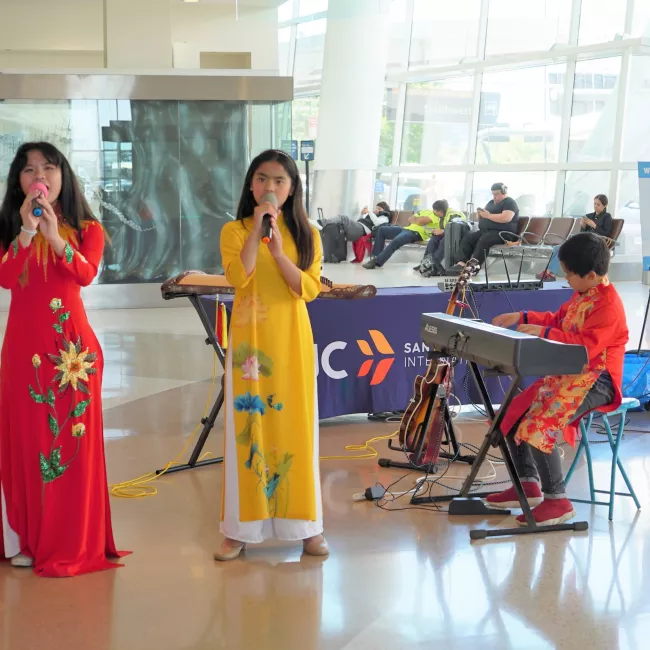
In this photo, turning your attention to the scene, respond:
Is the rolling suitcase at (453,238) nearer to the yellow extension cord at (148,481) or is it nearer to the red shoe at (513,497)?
the yellow extension cord at (148,481)

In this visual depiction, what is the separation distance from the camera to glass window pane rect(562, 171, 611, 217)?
50.5 feet

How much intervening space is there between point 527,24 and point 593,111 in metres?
2.15

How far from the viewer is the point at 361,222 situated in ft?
53.8

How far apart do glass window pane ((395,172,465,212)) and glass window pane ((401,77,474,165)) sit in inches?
10.5

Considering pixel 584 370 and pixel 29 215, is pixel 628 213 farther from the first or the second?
pixel 29 215

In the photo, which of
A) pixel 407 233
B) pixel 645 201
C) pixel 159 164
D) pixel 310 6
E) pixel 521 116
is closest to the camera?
A: pixel 645 201

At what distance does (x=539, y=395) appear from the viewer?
3887 mm

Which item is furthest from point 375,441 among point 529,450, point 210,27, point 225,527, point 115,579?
point 210,27

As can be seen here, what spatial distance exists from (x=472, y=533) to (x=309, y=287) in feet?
3.97

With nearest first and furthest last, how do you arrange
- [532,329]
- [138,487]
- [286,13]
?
[532,329] < [138,487] < [286,13]

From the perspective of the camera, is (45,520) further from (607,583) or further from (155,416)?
(155,416)

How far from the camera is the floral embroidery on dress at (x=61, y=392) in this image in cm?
319

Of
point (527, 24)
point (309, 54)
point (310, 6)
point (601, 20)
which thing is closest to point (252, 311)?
point (601, 20)

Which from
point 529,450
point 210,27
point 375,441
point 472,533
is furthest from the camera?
point 210,27
